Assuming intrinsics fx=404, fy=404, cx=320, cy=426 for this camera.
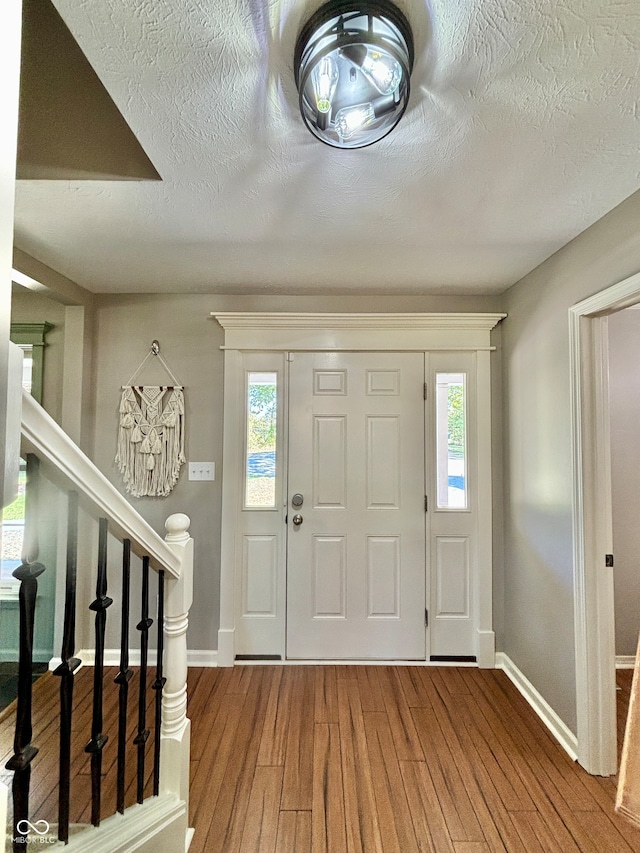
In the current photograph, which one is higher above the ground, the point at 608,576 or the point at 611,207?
the point at 611,207

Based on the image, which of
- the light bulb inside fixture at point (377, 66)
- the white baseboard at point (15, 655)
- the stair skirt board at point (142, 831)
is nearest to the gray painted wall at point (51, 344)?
the white baseboard at point (15, 655)

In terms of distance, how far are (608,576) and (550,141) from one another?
5.58ft

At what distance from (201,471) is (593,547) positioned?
2156 mm

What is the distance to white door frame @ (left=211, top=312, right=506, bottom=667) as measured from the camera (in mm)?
2559

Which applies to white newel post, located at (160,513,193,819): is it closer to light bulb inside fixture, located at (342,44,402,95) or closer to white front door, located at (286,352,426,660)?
white front door, located at (286,352,426,660)

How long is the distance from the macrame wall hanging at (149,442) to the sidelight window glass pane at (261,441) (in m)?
0.44

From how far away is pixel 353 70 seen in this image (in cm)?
96

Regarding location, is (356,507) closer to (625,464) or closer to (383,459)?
(383,459)

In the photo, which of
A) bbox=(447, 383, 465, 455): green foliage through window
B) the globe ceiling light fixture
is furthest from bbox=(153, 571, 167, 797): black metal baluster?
bbox=(447, 383, 465, 455): green foliage through window

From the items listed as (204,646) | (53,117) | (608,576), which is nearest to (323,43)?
(53,117)

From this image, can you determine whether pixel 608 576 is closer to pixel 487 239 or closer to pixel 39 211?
pixel 487 239

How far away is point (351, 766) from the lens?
174 centimetres

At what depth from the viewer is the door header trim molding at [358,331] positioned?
2576 millimetres

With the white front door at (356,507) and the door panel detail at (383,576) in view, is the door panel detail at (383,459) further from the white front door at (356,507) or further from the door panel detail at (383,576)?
the door panel detail at (383,576)
